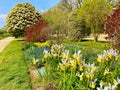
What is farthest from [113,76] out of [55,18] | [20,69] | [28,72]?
[55,18]

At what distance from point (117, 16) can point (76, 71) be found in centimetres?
611

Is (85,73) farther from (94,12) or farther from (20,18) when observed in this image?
(20,18)

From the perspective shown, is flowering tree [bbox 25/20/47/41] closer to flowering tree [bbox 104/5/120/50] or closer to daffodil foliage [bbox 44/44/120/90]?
flowering tree [bbox 104/5/120/50]

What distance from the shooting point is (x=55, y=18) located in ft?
157

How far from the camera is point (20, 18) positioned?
34.5 metres

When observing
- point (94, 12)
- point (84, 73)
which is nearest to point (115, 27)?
point (84, 73)

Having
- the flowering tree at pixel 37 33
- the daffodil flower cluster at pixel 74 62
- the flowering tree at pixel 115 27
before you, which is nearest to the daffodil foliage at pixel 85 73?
the daffodil flower cluster at pixel 74 62

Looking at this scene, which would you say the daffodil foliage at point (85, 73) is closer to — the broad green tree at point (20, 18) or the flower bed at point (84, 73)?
the flower bed at point (84, 73)

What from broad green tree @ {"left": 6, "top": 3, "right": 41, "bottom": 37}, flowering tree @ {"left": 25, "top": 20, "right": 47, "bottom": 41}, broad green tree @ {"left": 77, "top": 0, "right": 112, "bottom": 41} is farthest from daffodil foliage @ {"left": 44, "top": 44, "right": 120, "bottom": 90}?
broad green tree @ {"left": 6, "top": 3, "right": 41, "bottom": 37}

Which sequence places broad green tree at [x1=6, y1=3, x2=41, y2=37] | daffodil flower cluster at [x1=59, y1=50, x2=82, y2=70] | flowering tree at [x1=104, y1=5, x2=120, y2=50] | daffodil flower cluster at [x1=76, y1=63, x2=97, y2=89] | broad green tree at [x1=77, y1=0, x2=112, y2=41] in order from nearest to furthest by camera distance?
daffodil flower cluster at [x1=76, y1=63, x2=97, y2=89]
daffodil flower cluster at [x1=59, y1=50, x2=82, y2=70]
flowering tree at [x1=104, y1=5, x2=120, y2=50]
broad green tree at [x1=77, y1=0, x2=112, y2=41]
broad green tree at [x1=6, y1=3, x2=41, y2=37]

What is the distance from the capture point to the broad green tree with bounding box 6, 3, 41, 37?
3412 cm

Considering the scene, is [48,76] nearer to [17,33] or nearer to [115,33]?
[115,33]

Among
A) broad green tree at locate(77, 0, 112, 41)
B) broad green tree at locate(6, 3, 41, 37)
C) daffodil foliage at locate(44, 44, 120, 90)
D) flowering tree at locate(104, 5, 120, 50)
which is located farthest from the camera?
broad green tree at locate(6, 3, 41, 37)

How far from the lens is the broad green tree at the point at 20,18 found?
34.1 m
